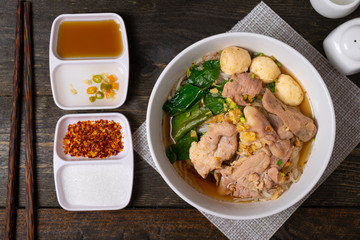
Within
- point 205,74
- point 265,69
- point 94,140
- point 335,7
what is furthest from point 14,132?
point 335,7

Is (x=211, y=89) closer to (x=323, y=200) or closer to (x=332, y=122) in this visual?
(x=332, y=122)

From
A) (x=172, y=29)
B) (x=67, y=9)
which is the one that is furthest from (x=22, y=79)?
(x=172, y=29)

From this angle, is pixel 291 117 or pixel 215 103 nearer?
pixel 291 117

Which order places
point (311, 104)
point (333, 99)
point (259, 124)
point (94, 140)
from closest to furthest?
point (259, 124)
point (311, 104)
point (333, 99)
point (94, 140)

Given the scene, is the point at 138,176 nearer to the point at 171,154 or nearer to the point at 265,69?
the point at 171,154

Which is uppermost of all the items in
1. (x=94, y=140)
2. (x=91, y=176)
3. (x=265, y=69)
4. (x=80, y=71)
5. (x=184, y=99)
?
(x=265, y=69)

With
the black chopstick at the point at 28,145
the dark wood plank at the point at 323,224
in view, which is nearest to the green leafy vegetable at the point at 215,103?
the dark wood plank at the point at 323,224
